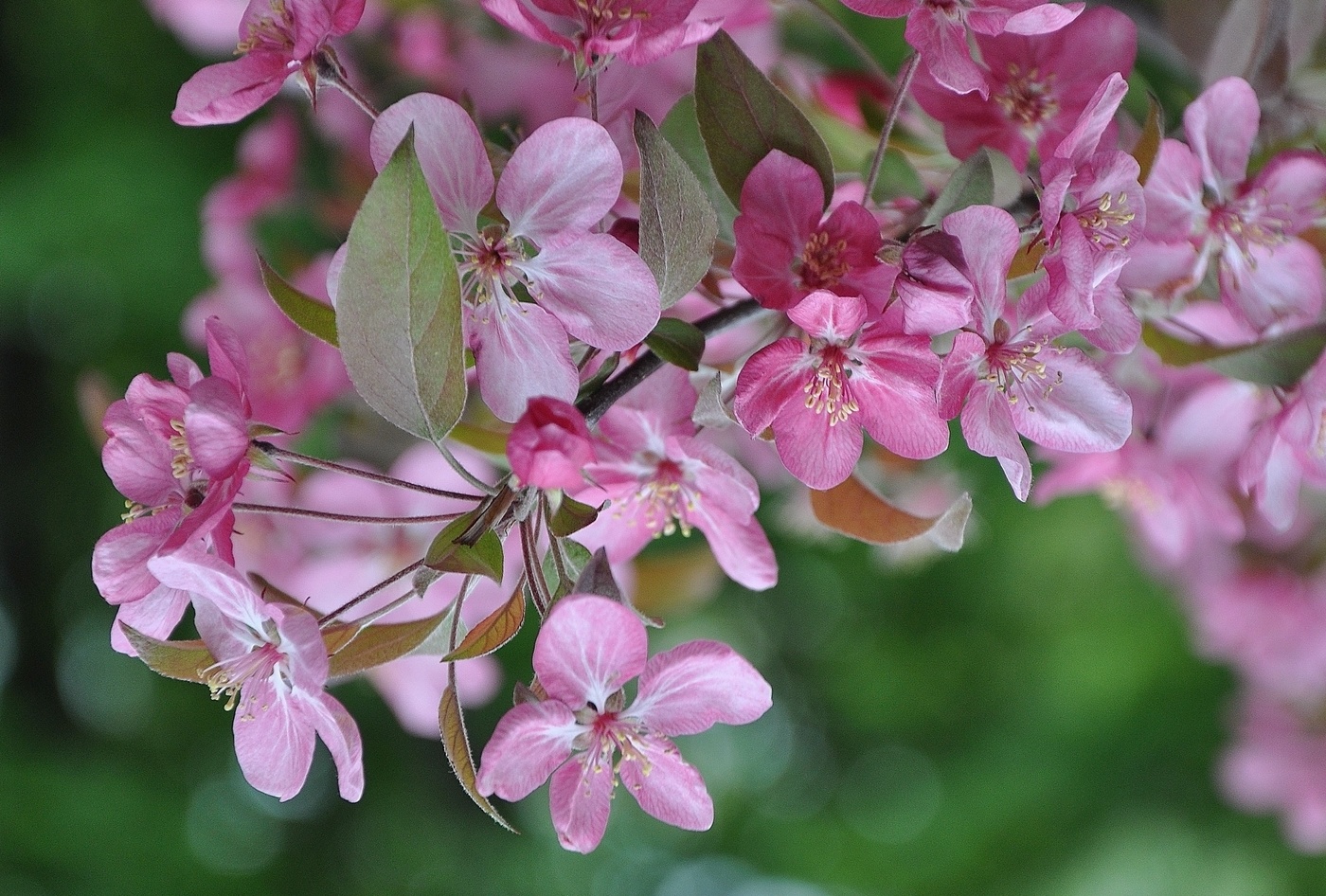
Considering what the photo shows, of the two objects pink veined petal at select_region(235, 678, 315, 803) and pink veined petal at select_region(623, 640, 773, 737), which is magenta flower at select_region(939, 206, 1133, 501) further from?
pink veined petal at select_region(235, 678, 315, 803)

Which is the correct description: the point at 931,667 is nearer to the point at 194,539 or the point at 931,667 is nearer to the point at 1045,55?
the point at 1045,55

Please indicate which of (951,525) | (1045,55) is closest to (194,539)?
(951,525)

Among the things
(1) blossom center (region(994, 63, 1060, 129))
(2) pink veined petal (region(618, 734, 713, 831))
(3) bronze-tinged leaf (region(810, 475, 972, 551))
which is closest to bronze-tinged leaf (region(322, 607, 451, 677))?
(2) pink veined petal (region(618, 734, 713, 831))

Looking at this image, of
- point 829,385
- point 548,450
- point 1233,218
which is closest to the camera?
point 548,450

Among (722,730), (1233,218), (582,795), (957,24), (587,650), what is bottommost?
(722,730)

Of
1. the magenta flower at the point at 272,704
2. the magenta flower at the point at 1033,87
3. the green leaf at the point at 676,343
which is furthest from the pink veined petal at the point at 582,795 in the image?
the magenta flower at the point at 1033,87

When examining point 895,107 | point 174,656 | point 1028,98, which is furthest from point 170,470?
point 1028,98

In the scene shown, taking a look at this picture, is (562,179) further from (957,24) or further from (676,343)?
(957,24)

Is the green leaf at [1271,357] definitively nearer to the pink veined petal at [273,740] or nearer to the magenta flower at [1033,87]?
the magenta flower at [1033,87]
